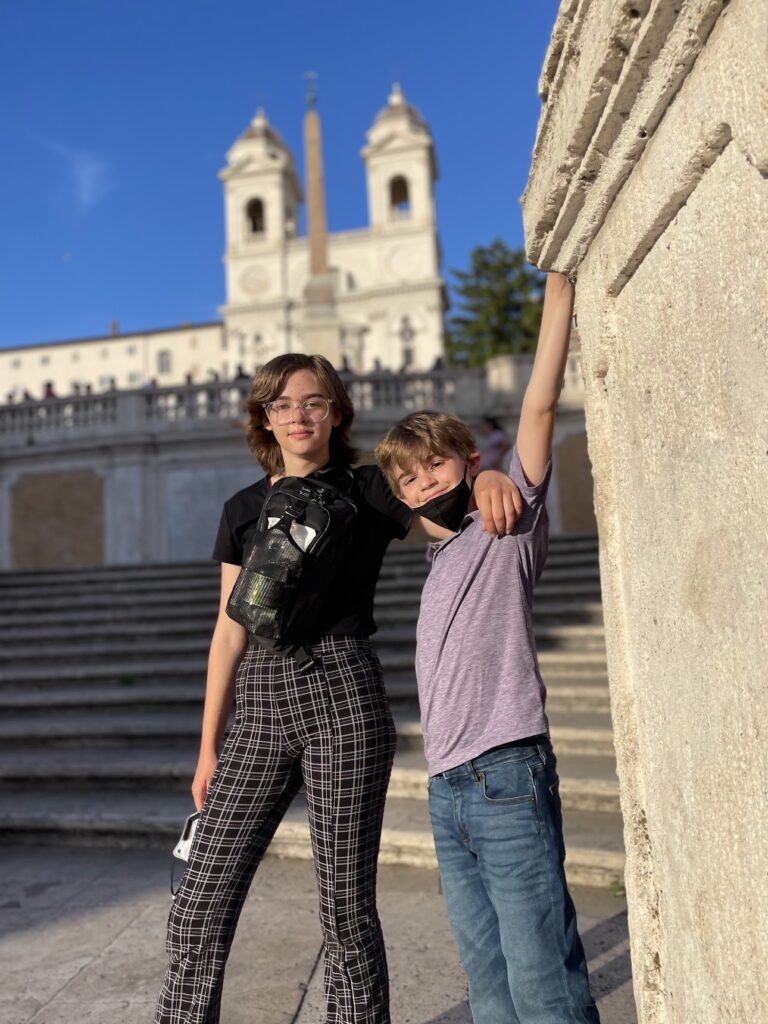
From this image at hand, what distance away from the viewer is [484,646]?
1.79 meters

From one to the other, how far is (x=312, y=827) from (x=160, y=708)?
487cm

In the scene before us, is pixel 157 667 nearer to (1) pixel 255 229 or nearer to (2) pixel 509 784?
(2) pixel 509 784

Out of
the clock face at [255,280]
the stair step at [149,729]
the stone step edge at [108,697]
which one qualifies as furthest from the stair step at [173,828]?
the clock face at [255,280]

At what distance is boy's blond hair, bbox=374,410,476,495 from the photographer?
1.92 m

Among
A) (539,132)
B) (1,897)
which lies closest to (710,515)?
(539,132)

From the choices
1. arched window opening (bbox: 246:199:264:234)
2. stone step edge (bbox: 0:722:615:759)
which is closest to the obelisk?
stone step edge (bbox: 0:722:615:759)

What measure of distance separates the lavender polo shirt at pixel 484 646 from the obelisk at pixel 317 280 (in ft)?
50.9

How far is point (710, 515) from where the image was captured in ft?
4.06

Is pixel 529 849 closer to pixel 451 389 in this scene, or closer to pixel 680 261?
pixel 680 261

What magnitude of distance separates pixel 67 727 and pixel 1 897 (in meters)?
2.22

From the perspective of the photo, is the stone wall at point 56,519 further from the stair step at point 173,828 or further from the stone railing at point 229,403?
the stair step at point 173,828

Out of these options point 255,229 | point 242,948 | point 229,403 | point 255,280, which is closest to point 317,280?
point 229,403

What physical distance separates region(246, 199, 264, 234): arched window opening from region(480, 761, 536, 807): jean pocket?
64237 mm

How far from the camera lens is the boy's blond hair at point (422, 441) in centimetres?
192
